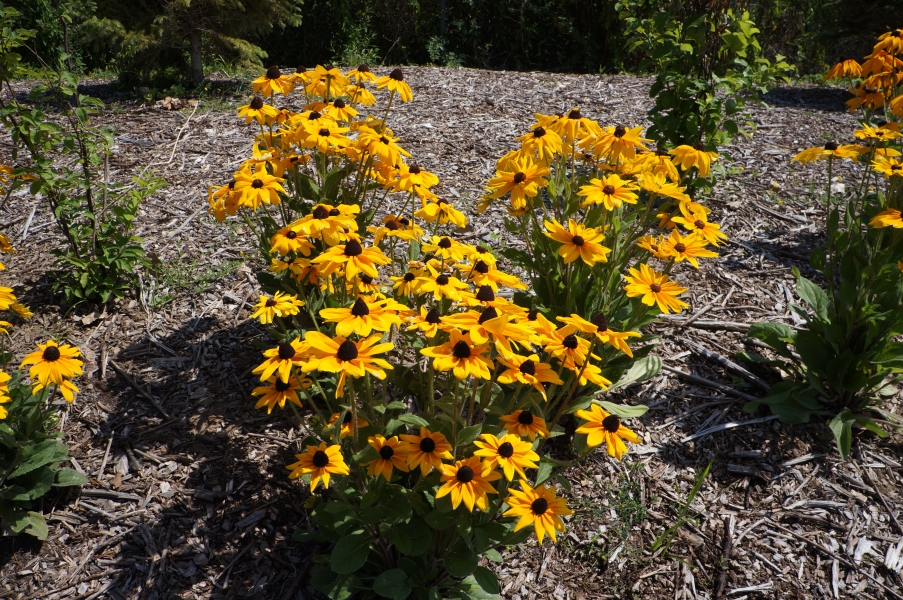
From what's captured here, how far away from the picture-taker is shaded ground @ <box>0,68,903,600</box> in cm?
247

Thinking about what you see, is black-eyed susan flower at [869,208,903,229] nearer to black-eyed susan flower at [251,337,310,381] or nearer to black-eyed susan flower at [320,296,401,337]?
black-eyed susan flower at [320,296,401,337]

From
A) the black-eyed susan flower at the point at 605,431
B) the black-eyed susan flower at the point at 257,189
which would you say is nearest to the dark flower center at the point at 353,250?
the black-eyed susan flower at the point at 257,189

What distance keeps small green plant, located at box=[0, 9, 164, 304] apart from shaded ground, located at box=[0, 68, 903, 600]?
177mm

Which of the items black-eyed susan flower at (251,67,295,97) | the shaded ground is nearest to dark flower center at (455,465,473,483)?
the shaded ground

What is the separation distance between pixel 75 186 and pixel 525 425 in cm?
277

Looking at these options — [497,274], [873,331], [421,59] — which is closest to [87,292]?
[497,274]

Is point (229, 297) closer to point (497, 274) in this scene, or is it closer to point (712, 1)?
point (497, 274)

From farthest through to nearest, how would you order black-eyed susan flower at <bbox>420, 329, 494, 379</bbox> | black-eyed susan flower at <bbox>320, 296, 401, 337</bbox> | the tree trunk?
1. the tree trunk
2. black-eyed susan flower at <bbox>320, 296, 401, 337</bbox>
3. black-eyed susan flower at <bbox>420, 329, 494, 379</bbox>

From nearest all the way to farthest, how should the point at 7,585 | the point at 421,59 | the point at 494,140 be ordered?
1. the point at 7,585
2. the point at 494,140
3. the point at 421,59

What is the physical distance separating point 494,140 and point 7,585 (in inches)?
167

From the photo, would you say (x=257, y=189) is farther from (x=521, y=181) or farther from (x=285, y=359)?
(x=521, y=181)

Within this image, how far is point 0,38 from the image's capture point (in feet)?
10.1

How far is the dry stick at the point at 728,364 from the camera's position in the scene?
3.17 meters

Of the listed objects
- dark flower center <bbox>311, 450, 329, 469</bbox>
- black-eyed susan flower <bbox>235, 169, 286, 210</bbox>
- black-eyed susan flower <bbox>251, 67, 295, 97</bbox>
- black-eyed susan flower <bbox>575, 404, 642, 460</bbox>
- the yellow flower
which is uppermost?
black-eyed susan flower <bbox>251, 67, 295, 97</bbox>
